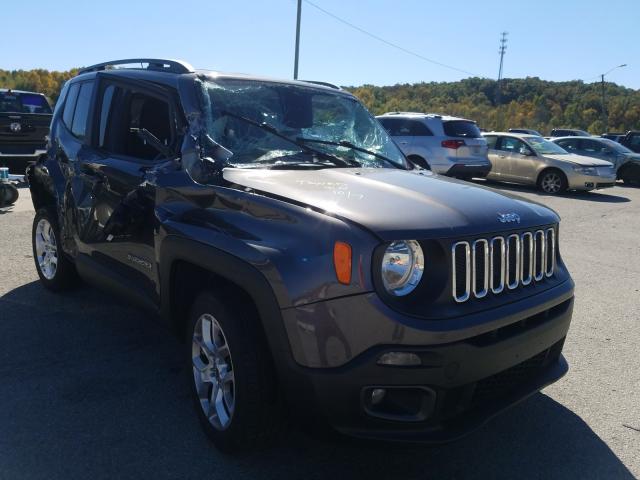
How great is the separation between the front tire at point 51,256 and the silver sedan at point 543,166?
1306cm

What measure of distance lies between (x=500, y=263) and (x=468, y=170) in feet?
38.5

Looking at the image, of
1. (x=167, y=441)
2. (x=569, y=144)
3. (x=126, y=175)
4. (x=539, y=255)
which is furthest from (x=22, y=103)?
(x=569, y=144)

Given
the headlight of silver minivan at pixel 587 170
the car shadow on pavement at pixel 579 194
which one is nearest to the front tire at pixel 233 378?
the car shadow on pavement at pixel 579 194

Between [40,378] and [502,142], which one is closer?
[40,378]

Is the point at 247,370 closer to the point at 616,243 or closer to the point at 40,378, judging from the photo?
the point at 40,378

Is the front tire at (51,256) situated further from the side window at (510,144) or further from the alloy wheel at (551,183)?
the side window at (510,144)

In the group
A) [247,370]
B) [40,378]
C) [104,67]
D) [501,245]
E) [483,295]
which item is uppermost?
[104,67]

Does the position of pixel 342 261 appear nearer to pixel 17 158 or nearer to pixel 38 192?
pixel 38 192

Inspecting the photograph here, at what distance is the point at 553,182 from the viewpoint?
49.7ft

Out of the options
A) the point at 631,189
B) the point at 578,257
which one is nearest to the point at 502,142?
the point at 631,189

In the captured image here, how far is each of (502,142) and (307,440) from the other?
14.7 m

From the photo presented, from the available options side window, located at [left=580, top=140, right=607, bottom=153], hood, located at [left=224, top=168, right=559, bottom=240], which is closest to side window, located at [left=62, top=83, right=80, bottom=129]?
hood, located at [left=224, top=168, right=559, bottom=240]

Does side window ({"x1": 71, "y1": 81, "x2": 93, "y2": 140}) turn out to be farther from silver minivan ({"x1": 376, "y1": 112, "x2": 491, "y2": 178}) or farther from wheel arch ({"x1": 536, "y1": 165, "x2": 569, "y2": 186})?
wheel arch ({"x1": 536, "y1": 165, "x2": 569, "y2": 186})

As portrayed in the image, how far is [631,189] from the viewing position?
17.9 m
